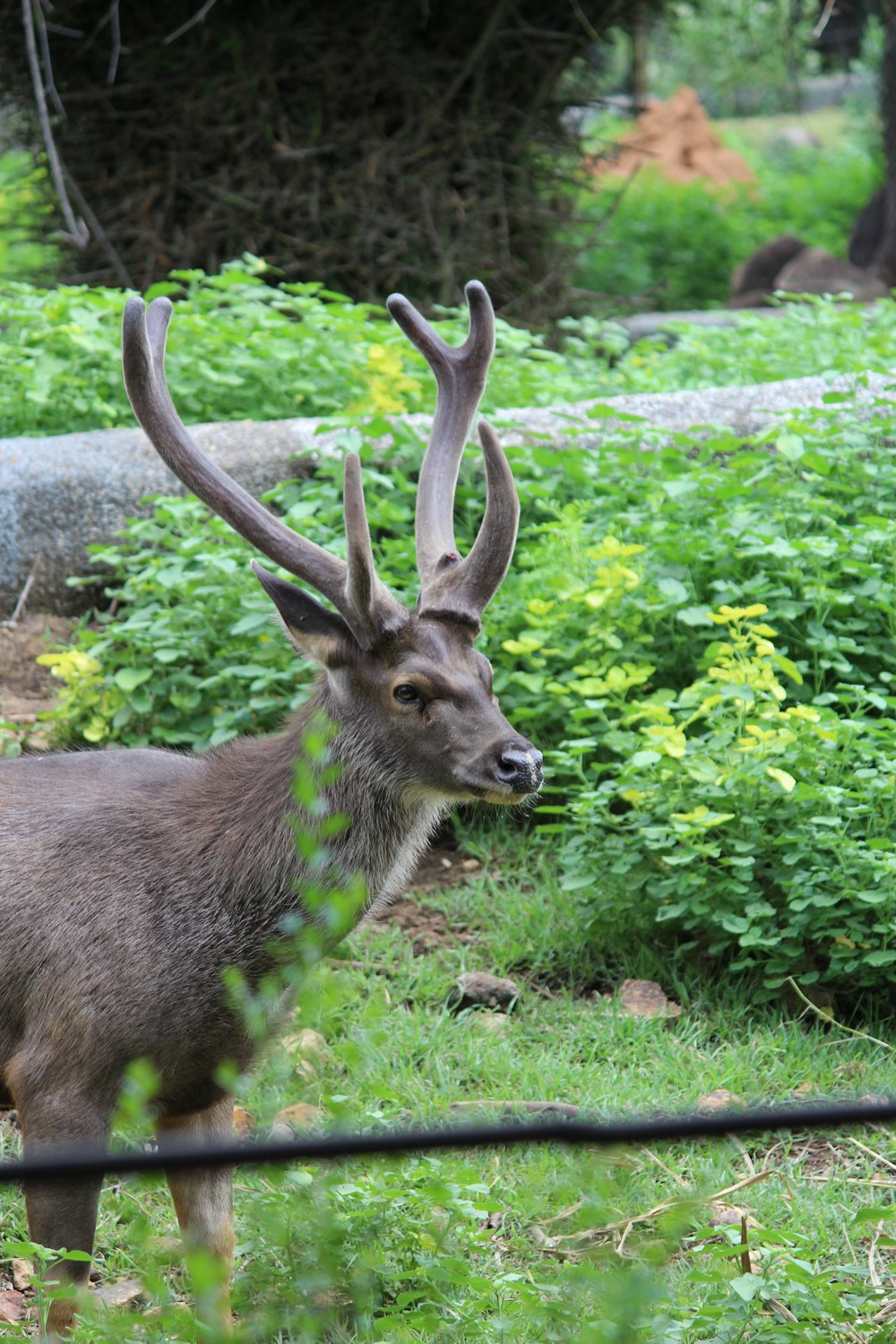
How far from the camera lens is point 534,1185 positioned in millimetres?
2768

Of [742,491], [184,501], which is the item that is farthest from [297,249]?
[742,491]

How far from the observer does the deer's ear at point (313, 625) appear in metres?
3.73

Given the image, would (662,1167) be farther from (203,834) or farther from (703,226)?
(703,226)

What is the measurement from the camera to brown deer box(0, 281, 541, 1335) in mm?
3340

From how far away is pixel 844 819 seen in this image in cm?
448

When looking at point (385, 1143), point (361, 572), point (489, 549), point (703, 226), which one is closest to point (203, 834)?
point (361, 572)

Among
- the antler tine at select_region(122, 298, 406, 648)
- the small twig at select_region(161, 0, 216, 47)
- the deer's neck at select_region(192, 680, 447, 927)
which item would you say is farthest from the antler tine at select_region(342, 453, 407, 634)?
the small twig at select_region(161, 0, 216, 47)

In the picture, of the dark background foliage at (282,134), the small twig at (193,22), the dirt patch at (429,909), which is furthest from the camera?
the dark background foliage at (282,134)

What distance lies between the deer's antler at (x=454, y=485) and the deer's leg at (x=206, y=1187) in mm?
1295

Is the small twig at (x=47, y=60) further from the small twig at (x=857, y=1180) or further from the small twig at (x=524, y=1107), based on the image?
the small twig at (x=857, y=1180)

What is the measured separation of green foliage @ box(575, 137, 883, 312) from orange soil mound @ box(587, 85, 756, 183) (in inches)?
36.0

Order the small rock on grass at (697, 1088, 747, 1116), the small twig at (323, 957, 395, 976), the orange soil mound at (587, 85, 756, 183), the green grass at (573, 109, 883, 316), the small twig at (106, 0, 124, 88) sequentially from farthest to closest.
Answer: the orange soil mound at (587, 85, 756, 183) < the green grass at (573, 109, 883, 316) < the small twig at (106, 0, 124, 88) < the small twig at (323, 957, 395, 976) < the small rock on grass at (697, 1088, 747, 1116)

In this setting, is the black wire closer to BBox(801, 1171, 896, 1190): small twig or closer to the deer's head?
the deer's head

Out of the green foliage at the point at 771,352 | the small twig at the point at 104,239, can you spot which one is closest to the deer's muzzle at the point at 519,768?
the green foliage at the point at 771,352
